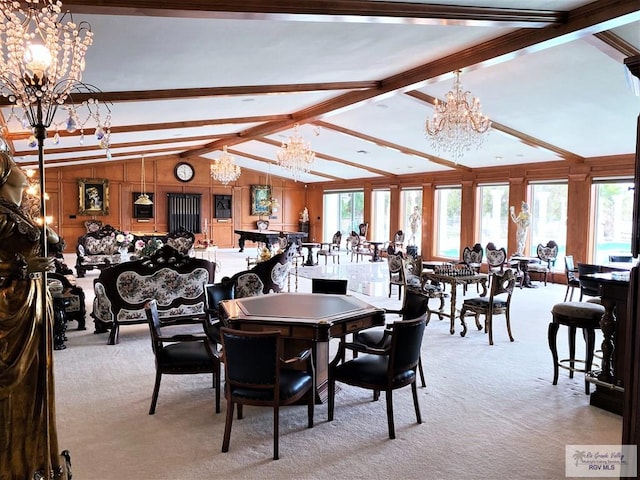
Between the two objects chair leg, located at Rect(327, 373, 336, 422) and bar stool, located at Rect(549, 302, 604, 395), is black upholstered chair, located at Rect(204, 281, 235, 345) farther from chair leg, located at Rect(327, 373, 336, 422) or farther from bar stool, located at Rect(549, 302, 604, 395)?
bar stool, located at Rect(549, 302, 604, 395)

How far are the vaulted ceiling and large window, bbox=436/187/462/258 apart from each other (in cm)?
244

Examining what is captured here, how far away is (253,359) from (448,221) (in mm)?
11252

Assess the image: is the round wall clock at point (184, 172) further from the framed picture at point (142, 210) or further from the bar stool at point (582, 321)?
the bar stool at point (582, 321)

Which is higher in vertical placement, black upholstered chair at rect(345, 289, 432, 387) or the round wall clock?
the round wall clock

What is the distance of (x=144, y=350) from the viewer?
4887 millimetres

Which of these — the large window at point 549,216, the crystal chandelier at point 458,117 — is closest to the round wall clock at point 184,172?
the large window at point 549,216

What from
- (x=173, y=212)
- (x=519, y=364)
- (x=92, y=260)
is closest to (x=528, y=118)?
(x=519, y=364)

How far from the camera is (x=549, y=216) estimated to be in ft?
35.0

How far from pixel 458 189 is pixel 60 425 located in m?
11.4

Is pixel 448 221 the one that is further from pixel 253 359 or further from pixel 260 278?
pixel 253 359

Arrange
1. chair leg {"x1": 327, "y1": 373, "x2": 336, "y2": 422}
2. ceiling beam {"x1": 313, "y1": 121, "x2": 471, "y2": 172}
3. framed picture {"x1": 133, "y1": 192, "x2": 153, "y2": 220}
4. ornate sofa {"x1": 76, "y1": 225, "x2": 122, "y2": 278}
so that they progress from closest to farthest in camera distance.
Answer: chair leg {"x1": 327, "y1": 373, "x2": 336, "y2": 422}, ornate sofa {"x1": 76, "y1": 225, "x2": 122, "y2": 278}, ceiling beam {"x1": 313, "y1": 121, "x2": 471, "y2": 172}, framed picture {"x1": 133, "y1": 192, "x2": 153, "y2": 220}

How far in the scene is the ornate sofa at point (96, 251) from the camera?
30.6ft

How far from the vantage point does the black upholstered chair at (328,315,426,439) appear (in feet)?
9.88

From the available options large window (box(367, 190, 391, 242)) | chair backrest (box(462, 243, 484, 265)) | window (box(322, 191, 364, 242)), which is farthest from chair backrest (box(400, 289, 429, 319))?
window (box(322, 191, 364, 242))
